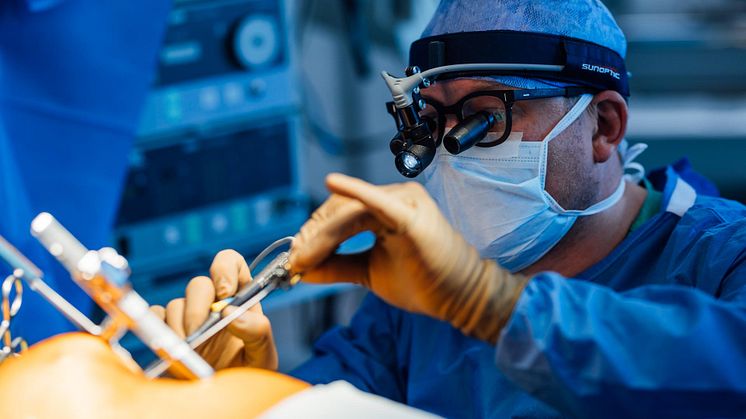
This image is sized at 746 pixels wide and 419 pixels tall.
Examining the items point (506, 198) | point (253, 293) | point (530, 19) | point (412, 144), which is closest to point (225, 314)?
point (253, 293)

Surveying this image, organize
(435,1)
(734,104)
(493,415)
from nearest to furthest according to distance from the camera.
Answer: (493,415) → (435,1) → (734,104)

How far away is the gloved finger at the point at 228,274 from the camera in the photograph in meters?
1.26

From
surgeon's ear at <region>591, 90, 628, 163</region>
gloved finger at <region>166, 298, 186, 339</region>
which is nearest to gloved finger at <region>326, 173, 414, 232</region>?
gloved finger at <region>166, 298, 186, 339</region>

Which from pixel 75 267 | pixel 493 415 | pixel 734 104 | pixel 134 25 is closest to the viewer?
pixel 75 267

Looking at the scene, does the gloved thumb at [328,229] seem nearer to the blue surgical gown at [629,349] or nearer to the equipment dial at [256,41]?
the blue surgical gown at [629,349]

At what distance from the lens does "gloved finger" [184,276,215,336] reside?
1193 millimetres

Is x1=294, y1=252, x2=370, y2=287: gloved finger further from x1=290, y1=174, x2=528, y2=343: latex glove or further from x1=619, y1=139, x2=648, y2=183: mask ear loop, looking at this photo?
x1=619, y1=139, x2=648, y2=183: mask ear loop

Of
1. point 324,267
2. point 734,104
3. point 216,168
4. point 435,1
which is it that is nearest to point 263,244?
point 216,168

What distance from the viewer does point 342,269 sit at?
3.67 ft

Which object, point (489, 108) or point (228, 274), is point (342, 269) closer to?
point (228, 274)

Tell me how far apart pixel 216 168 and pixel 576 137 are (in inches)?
50.5

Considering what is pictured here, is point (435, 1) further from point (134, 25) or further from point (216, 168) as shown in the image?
point (134, 25)

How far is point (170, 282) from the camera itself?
2525 millimetres

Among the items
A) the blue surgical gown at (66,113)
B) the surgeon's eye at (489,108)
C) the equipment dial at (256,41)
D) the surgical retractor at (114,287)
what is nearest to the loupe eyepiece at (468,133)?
the surgeon's eye at (489,108)
